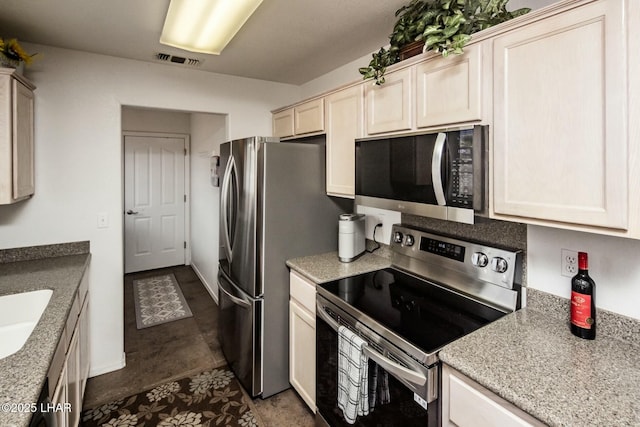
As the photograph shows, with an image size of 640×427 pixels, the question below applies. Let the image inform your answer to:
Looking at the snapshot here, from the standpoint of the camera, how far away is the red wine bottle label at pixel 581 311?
4.00 feet

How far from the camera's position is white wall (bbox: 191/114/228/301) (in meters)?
3.75

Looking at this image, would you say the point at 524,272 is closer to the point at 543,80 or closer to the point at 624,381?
the point at 624,381

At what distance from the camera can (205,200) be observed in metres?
4.20

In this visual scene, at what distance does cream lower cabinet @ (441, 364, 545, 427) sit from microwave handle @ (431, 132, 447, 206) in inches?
26.4

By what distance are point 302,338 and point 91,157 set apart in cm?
198

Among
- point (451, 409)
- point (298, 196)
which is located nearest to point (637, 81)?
point (451, 409)

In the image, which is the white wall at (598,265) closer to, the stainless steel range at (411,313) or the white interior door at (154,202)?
the stainless steel range at (411,313)

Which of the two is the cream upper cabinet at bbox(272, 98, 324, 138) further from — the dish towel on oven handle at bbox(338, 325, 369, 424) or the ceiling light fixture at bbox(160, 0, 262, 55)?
the dish towel on oven handle at bbox(338, 325, 369, 424)

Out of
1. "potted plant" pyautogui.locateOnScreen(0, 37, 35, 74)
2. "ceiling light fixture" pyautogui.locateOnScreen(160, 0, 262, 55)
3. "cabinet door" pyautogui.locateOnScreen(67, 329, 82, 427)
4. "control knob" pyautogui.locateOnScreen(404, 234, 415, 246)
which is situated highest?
"ceiling light fixture" pyautogui.locateOnScreen(160, 0, 262, 55)

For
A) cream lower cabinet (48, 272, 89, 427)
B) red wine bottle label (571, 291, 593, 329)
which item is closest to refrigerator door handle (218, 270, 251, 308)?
cream lower cabinet (48, 272, 89, 427)

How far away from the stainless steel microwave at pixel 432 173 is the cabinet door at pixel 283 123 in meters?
1.08

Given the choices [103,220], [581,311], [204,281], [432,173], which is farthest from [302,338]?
[204,281]

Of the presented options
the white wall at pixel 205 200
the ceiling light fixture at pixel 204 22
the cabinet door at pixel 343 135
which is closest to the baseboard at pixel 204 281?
the white wall at pixel 205 200

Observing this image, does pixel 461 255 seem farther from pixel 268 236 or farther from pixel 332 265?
pixel 268 236
